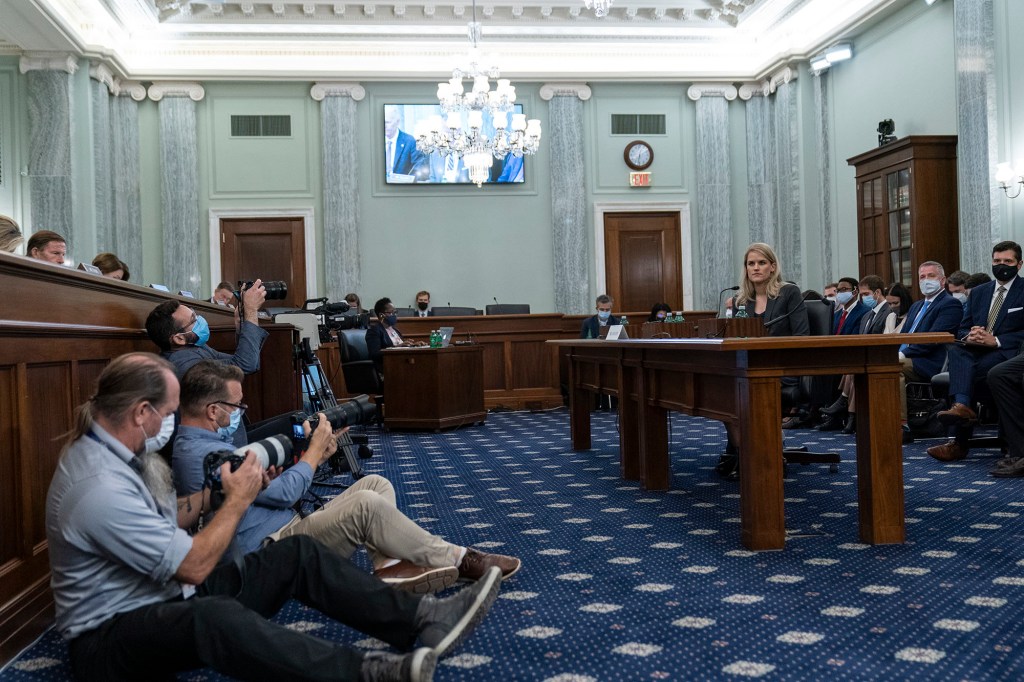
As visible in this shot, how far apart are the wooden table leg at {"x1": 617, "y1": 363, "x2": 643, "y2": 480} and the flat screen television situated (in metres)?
7.51

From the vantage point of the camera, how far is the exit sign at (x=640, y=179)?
12453mm

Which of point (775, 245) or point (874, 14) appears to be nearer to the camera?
point (874, 14)

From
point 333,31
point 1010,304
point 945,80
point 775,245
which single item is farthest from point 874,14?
point 333,31

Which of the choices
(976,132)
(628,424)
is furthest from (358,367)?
(976,132)

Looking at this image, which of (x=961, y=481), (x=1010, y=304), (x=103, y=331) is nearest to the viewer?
(x=103, y=331)

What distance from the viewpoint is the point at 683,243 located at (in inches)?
497

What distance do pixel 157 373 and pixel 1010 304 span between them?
5154 mm

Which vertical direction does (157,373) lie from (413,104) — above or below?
below

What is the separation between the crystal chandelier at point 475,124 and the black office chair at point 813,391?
536cm

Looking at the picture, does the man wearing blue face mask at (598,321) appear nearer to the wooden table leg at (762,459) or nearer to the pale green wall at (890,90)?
the pale green wall at (890,90)

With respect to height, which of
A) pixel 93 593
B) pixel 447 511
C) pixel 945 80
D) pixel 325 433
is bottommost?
pixel 447 511

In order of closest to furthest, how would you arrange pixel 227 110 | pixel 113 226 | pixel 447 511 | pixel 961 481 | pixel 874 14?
pixel 447 511 → pixel 961 481 → pixel 874 14 → pixel 113 226 → pixel 227 110

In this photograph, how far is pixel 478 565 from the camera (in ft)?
9.50

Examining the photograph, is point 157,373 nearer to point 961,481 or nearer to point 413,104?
point 961,481
